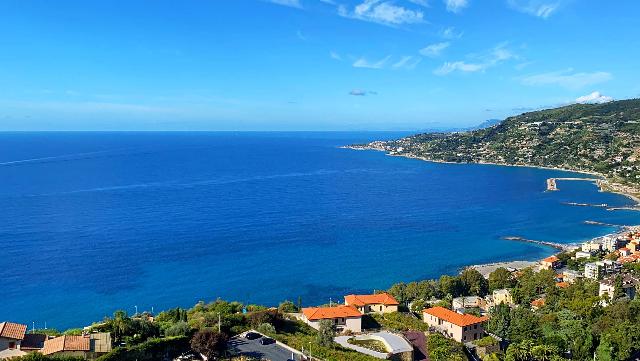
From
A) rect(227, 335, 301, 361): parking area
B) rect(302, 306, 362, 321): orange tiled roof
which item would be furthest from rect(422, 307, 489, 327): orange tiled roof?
rect(227, 335, 301, 361): parking area

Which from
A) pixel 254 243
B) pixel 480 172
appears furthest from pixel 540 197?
pixel 254 243

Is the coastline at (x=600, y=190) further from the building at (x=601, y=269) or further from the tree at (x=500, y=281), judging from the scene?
the building at (x=601, y=269)

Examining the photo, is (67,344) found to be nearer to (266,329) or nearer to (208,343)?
(208,343)

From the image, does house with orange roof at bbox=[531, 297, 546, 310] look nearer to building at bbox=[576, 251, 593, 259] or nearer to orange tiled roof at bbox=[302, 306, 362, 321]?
building at bbox=[576, 251, 593, 259]

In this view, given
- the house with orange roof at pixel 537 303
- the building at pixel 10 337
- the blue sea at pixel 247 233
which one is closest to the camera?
the building at pixel 10 337

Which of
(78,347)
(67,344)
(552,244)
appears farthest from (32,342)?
(552,244)

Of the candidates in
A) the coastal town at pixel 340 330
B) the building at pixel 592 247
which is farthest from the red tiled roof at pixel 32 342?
the building at pixel 592 247
